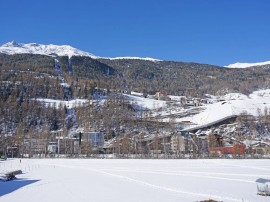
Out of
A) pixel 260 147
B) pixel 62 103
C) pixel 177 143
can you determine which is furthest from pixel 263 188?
pixel 62 103

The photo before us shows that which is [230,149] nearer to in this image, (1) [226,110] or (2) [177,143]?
(2) [177,143]

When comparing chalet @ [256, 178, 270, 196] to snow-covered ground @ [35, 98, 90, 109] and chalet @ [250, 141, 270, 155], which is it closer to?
chalet @ [250, 141, 270, 155]

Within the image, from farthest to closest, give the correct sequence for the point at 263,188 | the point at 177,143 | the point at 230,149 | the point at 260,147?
the point at 177,143 < the point at 260,147 < the point at 230,149 < the point at 263,188

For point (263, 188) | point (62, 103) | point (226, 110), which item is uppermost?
point (62, 103)

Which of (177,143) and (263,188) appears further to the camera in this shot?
(177,143)

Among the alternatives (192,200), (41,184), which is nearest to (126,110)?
(41,184)

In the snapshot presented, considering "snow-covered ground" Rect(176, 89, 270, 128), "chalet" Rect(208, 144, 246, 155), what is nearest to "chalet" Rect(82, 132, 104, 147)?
"chalet" Rect(208, 144, 246, 155)

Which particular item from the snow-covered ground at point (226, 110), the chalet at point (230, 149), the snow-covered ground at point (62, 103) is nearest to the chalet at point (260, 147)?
the chalet at point (230, 149)


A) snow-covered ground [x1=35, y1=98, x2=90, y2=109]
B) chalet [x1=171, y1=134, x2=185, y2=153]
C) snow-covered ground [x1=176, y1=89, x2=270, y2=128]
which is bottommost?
chalet [x1=171, y1=134, x2=185, y2=153]

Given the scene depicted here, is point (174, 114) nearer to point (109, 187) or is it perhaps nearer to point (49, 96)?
point (49, 96)

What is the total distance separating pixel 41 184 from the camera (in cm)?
3556

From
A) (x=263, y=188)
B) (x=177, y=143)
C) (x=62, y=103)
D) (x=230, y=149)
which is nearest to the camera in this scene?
(x=263, y=188)

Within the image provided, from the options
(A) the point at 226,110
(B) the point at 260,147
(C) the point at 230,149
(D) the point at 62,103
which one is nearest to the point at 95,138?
(C) the point at 230,149

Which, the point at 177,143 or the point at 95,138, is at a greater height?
the point at 95,138
